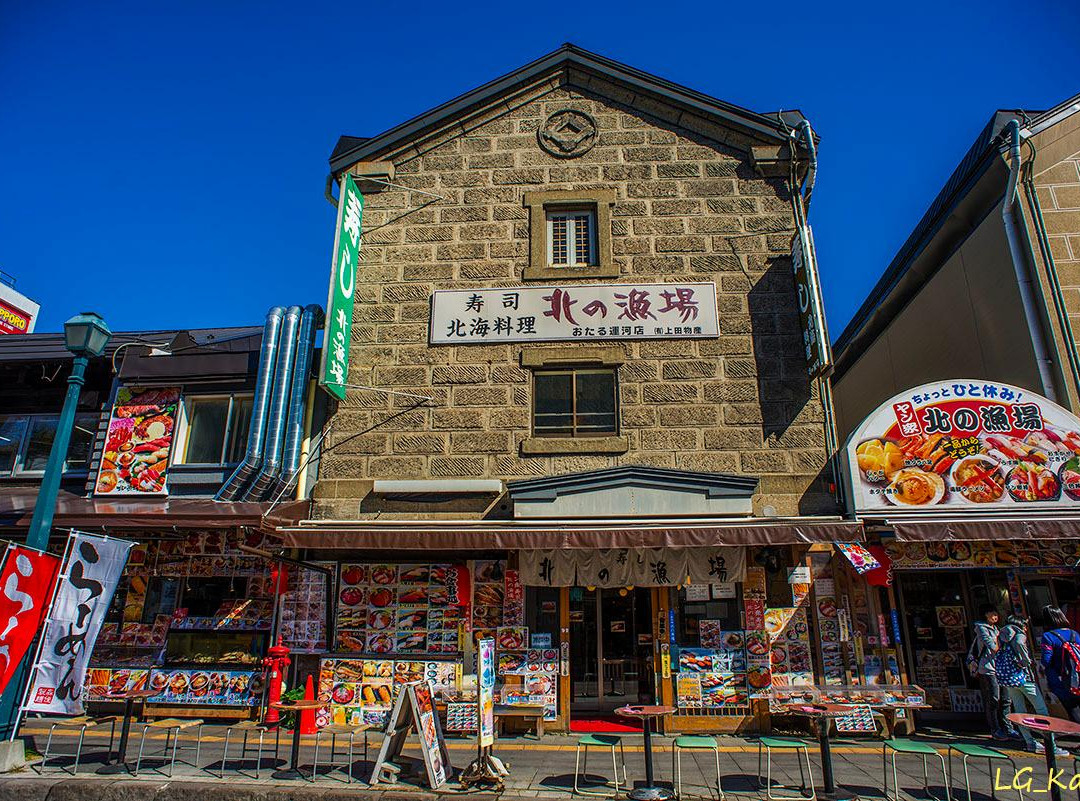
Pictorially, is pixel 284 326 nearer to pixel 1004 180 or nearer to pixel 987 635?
pixel 987 635

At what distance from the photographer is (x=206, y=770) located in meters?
8.89

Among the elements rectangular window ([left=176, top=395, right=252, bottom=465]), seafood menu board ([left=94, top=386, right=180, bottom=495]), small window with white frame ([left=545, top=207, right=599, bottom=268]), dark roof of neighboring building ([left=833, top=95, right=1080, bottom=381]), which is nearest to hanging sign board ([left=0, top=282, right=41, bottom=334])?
seafood menu board ([left=94, top=386, right=180, bottom=495])

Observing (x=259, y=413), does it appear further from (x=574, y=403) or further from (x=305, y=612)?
(x=574, y=403)

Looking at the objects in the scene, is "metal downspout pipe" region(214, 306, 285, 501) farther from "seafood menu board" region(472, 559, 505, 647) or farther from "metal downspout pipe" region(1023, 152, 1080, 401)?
"metal downspout pipe" region(1023, 152, 1080, 401)

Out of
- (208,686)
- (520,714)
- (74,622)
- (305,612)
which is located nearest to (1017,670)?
(520,714)

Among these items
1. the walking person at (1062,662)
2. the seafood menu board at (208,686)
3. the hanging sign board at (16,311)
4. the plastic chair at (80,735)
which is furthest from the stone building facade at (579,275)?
the hanging sign board at (16,311)

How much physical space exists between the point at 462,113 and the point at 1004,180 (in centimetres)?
1119

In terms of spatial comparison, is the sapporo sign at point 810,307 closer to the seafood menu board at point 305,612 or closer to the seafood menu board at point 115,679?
the seafood menu board at point 305,612

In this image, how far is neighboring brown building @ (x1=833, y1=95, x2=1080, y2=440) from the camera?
12.5 metres

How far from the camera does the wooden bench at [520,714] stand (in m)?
10.6

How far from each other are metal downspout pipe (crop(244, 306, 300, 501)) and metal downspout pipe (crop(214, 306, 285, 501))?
0.35 feet

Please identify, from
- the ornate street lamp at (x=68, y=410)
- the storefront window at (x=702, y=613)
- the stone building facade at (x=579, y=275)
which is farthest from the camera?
the stone building facade at (x=579, y=275)

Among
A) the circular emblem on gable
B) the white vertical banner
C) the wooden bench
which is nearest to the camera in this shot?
the white vertical banner

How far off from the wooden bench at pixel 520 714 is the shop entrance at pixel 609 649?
1130 mm
